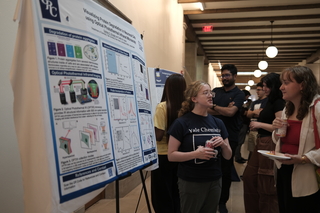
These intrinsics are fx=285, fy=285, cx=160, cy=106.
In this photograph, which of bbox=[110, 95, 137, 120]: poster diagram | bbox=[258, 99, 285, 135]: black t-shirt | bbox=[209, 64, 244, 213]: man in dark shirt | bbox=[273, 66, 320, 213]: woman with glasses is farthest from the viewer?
bbox=[209, 64, 244, 213]: man in dark shirt

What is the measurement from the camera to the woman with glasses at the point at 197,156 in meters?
2.06

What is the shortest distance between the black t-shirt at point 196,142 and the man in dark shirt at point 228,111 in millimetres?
1217

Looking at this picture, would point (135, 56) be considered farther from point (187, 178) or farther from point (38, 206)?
point (38, 206)

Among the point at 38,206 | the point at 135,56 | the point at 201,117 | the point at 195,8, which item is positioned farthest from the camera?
the point at 195,8

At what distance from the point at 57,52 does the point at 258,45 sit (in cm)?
1240

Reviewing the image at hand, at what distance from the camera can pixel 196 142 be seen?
81.3 inches

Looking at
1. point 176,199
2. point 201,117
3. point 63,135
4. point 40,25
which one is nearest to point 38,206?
point 63,135

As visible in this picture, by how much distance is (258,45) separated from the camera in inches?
493

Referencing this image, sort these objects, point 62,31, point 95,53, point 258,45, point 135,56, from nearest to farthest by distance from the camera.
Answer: point 62,31 → point 95,53 → point 135,56 → point 258,45

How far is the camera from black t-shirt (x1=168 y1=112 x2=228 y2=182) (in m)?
2.06

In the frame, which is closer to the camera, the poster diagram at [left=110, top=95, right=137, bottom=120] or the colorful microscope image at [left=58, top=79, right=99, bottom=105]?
the colorful microscope image at [left=58, top=79, right=99, bottom=105]

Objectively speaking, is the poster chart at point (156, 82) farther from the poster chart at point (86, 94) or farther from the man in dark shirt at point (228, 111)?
the poster chart at point (86, 94)

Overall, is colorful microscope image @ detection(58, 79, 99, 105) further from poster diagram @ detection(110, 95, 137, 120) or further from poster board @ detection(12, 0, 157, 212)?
poster diagram @ detection(110, 95, 137, 120)

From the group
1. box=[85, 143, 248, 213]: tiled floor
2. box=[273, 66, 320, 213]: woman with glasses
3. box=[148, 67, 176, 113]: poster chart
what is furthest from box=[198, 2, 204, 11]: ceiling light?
box=[273, 66, 320, 213]: woman with glasses
